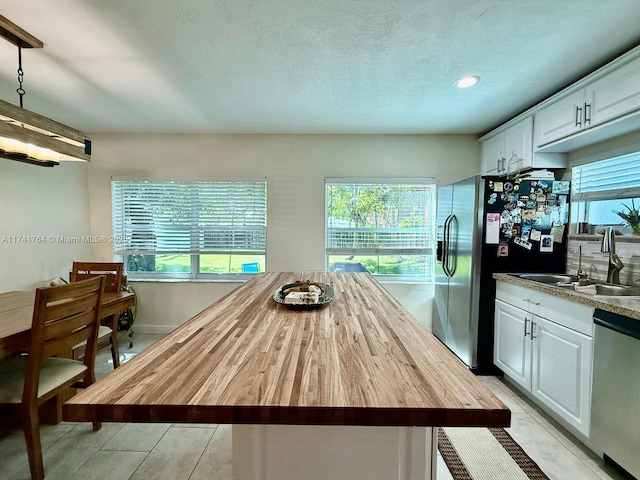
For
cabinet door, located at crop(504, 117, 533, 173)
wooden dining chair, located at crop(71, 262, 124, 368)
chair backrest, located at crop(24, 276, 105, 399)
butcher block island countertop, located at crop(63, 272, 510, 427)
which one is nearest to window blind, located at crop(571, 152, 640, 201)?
cabinet door, located at crop(504, 117, 533, 173)

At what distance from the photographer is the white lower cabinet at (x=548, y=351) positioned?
1749mm

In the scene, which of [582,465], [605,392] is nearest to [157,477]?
[582,465]

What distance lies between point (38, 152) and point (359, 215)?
2851mm

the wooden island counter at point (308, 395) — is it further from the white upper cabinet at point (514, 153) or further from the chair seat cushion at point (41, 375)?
the white upper cabinet at point (514, 153)

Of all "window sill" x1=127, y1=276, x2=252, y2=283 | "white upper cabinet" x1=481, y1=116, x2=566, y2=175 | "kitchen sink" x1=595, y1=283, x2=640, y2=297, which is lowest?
"window sill" x1=127, y1=276, x2=252, y2=283

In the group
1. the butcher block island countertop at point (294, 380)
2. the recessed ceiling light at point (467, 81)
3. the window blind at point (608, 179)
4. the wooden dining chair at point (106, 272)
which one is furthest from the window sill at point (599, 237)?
the wooden dining chair at point (106, 272)

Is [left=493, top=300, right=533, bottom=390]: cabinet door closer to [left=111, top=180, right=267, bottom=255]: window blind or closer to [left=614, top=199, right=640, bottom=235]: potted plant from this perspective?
[left=614, top=199, right=640, bottom=235]: potted plant

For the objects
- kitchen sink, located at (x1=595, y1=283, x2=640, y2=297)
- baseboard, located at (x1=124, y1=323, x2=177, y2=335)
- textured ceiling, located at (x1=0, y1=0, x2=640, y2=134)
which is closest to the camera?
textured ceiling, located at (x1=0, y1=0, x2=640, y2=134)

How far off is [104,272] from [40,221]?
1010mm

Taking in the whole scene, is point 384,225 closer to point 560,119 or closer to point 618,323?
point 560,119

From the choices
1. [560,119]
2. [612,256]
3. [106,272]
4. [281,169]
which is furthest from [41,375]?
[560,119]

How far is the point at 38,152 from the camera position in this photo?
6.16ft

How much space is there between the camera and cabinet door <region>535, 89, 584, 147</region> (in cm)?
209

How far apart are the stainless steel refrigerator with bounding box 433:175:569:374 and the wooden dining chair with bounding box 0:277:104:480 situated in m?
2.84
